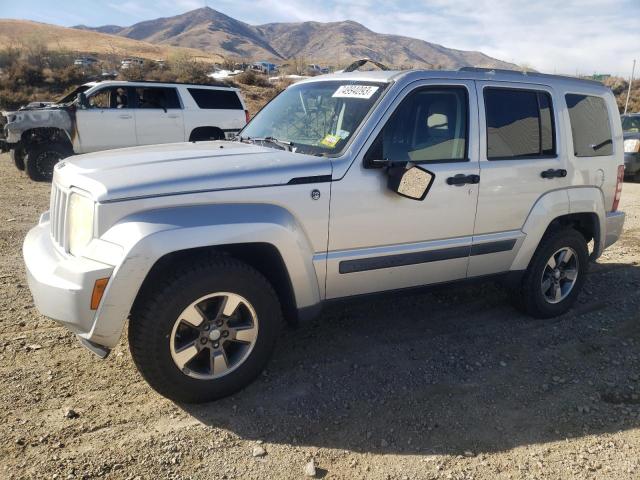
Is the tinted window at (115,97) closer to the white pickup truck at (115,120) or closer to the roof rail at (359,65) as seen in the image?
the white pickup truck at (115,120)

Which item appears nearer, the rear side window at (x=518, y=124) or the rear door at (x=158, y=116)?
the rear side window at (x=518, y=124)

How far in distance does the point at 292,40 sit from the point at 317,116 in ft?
553

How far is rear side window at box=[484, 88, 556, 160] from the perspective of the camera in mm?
3809

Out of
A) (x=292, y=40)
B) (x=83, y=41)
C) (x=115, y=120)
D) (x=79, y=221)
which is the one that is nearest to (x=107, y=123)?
(x=115, y=120)

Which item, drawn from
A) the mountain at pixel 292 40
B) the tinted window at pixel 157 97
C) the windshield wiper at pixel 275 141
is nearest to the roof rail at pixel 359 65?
the windshield wiper at pixel 275 141

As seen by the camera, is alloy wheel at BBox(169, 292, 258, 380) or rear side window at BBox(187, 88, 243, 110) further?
rear side window at BBox(187, 88, 243, 110)

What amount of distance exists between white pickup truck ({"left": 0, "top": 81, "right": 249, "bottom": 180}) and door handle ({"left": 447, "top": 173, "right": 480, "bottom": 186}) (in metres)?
7.54

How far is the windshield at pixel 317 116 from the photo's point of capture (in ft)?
11.2

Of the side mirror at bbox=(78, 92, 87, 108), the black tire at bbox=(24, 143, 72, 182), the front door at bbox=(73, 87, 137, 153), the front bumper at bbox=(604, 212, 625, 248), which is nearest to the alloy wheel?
the front bumper at bbox=(604, 212, 625, 248)

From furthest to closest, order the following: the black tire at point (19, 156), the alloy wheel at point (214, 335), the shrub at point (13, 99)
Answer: the shrub at point (13, 99)
the black tire at point (19, 156)
the alloy wheel at point (214, 335)

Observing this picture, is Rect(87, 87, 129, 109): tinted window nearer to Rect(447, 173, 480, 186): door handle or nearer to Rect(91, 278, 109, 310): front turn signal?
Rect(447, 173, 480, 186): door handle

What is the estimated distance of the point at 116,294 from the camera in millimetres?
2613

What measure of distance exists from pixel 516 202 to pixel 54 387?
11.3ft

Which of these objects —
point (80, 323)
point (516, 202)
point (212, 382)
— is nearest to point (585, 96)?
point (516, 202)
